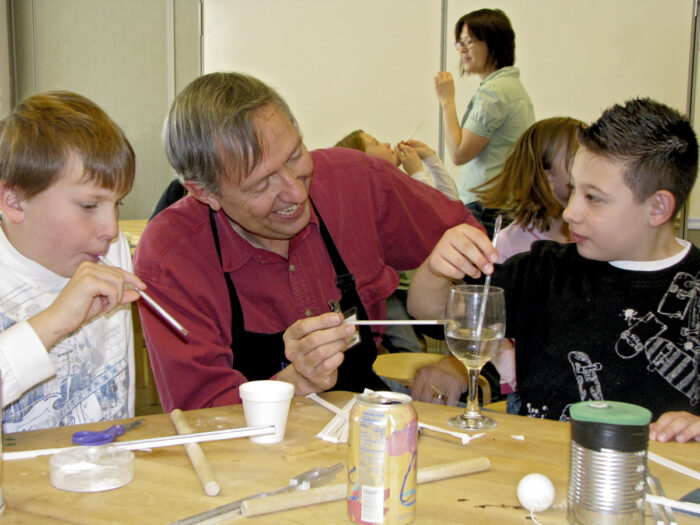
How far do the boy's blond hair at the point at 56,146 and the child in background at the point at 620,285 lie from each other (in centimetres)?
74

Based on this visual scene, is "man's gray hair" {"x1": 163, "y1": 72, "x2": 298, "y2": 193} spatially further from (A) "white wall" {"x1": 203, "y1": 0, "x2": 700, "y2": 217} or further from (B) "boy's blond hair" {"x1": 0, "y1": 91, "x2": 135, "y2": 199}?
(A) "white wall" {"x1": 203, "y1": 0, "x2": 700, "y2": 217}

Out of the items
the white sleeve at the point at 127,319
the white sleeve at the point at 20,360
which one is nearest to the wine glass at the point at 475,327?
the white sleeve at the point at 20,360

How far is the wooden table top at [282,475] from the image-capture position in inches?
33.9

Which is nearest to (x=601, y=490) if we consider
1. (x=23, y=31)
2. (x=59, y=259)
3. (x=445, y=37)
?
(x=59, y=259)

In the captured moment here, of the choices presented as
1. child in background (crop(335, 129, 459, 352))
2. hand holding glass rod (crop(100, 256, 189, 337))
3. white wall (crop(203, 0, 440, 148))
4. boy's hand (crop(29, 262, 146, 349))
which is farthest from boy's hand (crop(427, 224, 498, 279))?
white wall (crop(203, 0, 440, 148))

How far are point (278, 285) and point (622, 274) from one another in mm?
838

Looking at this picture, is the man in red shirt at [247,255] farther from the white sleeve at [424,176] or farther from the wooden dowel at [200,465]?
the white sleeve at [424,176]

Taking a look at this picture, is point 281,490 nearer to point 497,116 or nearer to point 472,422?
point 472,422

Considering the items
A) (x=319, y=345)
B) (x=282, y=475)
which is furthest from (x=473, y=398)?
(x=282, y=475)

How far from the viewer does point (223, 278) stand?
1.64 m

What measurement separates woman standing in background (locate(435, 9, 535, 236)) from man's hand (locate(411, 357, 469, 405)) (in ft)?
5.84

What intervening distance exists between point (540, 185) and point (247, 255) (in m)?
1.44

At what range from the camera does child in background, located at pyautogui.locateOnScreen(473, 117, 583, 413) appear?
264cm

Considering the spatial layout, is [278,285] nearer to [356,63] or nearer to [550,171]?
[550,171]
